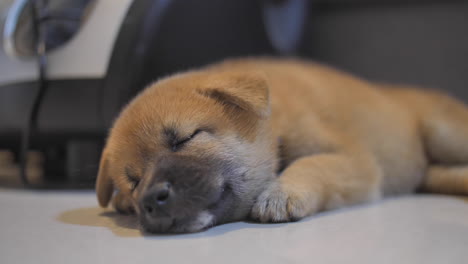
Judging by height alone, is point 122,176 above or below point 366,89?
below

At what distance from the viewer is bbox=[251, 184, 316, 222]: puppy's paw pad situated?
5.59 feet

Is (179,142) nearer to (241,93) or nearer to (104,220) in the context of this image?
(241,93)

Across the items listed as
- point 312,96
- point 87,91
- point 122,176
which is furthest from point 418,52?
point 122,176

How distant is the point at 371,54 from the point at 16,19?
2848 millimetres

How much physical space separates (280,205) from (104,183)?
0.75 meters

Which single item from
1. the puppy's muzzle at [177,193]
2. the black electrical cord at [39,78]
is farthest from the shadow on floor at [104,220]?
the black electrical cord at [39,78]

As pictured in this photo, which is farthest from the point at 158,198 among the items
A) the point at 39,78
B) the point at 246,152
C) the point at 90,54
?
the point at 39,78

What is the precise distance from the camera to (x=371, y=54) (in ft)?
13.3

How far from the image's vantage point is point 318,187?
1867 millimetres

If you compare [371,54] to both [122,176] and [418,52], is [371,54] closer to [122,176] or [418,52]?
[418,52]

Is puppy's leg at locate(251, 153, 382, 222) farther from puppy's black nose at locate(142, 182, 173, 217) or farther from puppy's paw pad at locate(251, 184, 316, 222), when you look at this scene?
puppy's black nose at locate(142, 182, 173, 217)

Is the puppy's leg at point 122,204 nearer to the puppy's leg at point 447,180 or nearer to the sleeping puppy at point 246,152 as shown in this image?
the sleeping puppy at point 246,152

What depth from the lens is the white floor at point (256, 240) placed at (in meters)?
1.30

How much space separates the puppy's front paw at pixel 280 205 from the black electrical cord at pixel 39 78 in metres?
1.63
